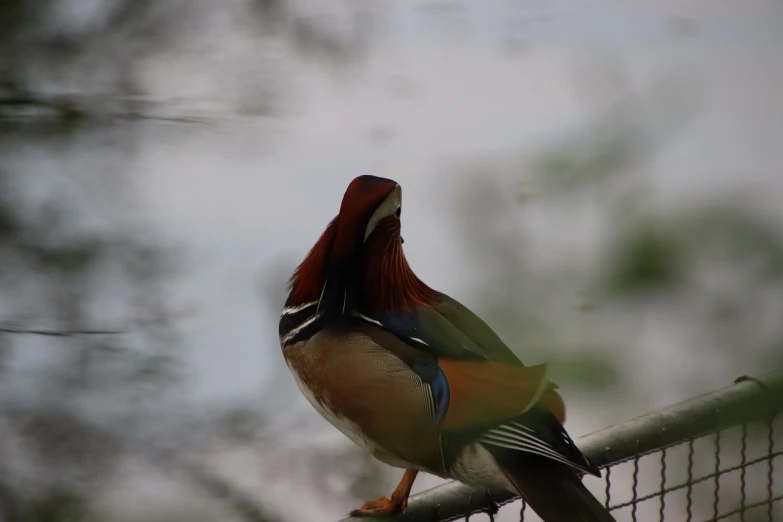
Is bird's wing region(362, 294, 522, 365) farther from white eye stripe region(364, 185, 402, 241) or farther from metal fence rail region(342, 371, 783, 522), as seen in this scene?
metal fence rail region(342, 371, 783, 522)

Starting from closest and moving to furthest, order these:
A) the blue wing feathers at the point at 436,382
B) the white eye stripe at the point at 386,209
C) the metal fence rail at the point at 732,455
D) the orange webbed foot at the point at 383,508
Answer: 1. the metal fence rail at the point at 732,455
2. the blue wing feathers at the point at 436,382
3. the white eye stripe at the point at 386,209
4. the orange webbed foot at the point at 383,508

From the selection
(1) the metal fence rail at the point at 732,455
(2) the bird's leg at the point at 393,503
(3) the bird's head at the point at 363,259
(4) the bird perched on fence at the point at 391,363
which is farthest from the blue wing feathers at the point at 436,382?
(1) the metal fence rail at the point at 732,455

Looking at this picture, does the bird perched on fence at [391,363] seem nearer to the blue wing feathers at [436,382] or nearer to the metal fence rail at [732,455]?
the blue wing feathers at [436,382]

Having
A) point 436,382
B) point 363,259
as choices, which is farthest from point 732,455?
point 363,259

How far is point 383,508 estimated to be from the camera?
5.39ft

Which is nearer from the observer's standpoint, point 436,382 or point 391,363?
point 436,382

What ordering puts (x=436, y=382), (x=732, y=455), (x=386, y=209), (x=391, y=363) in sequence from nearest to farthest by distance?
1. (x=732, y=455)
2. (x=436, y=382)
3. (x=386, y=209)
4. (x=391, y=363)

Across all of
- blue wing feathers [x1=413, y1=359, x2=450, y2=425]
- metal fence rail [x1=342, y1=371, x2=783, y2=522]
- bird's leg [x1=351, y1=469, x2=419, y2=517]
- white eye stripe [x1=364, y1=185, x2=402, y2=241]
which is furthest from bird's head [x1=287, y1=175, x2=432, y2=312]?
metal fence rail [x1=342, y1=371, x2=783, y2=522]

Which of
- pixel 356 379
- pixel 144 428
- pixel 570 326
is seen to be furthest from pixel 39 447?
pixel 570 326

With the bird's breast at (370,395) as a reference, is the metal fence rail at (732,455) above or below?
above

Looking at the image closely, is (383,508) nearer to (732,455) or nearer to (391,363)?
(391,363)

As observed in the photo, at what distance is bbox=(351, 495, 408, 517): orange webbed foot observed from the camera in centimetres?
161

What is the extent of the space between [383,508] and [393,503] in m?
0.03

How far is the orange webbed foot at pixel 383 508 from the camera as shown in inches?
63.4
